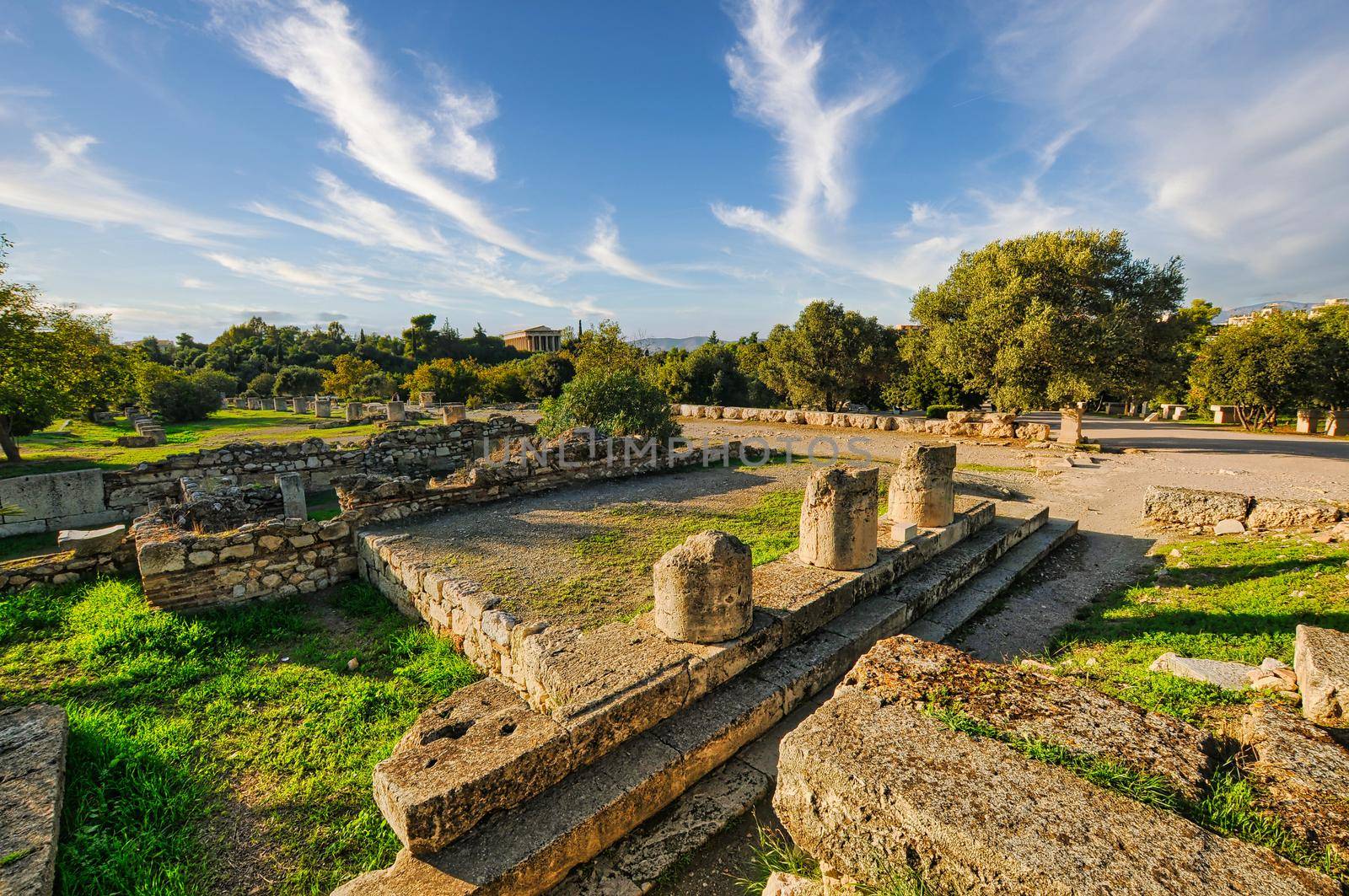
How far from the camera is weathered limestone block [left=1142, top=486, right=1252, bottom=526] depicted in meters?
7.60

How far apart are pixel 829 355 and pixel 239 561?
77.7ft

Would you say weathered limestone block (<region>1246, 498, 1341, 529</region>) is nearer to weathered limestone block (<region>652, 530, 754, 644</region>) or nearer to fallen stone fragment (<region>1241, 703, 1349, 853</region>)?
fallen stone fragment (<region>1241, 703, 1349, 853</region>)

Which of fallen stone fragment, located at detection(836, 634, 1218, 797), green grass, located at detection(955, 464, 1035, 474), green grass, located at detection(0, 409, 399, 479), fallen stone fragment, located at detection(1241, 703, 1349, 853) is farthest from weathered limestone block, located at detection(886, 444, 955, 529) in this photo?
green grass, located at detection(0, 409, 399, 479)

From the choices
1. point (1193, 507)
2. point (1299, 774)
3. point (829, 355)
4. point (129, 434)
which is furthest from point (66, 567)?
point (829, 355)

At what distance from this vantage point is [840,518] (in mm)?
5164

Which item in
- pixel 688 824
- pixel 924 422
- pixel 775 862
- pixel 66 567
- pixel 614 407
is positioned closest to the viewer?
pixel 775 862

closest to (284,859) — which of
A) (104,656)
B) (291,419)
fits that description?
(104,656)

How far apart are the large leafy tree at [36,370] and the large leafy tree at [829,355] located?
24540 mm

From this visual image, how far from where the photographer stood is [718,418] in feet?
78.2

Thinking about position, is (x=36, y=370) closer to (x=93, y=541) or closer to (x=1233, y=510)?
(x=93, y=541)

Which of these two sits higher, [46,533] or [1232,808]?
[1232,808]

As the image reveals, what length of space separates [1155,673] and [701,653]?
131 inches

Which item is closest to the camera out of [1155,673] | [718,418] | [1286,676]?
[1286,676]

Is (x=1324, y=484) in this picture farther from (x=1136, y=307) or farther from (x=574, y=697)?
(x=574, y=697)
